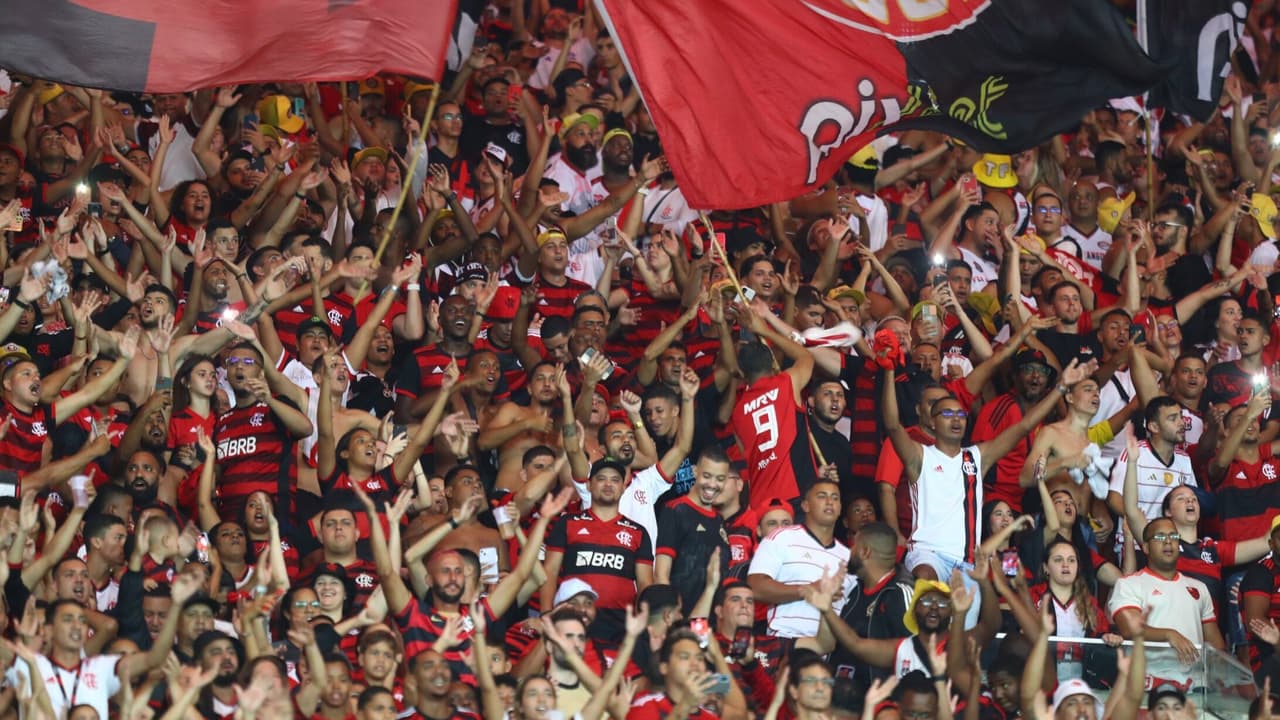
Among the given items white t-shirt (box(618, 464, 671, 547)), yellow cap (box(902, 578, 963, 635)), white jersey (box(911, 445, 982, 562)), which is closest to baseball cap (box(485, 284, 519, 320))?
white t-shirt (box(618, 464, 671, 547))

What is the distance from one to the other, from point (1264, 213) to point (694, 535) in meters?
5.78

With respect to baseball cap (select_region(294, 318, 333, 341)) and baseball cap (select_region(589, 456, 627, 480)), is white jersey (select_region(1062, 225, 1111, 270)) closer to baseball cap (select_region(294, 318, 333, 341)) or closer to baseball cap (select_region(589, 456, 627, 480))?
baseball cap (select_region(589, 456, 627, 480))

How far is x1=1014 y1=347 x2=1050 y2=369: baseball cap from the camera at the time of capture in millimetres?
14734

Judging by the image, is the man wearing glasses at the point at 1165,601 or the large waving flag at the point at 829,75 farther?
the man wearing glasses at the point at 1165,601

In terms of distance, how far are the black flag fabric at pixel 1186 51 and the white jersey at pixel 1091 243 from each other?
261 cm

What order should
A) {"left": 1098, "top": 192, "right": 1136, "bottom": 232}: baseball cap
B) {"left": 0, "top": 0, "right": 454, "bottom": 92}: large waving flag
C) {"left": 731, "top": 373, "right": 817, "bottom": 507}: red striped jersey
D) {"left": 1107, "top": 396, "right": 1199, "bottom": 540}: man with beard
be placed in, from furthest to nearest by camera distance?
{"left": 1098, "top": 192, "right": 1136, "bottom": 232}: baseball cap, {"left": 1107, "top": 396, "right": 1199, "bottom": 540}: man with beard, {"left": 731, "top": 373, "right": 817, "bottom": 507}: red striped jersey, {"left": 0, "top": 0, "right": 454, "bottom": 92}: large waving flag

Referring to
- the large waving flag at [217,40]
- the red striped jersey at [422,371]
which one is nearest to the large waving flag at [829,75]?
the large waving flag at [217,40]

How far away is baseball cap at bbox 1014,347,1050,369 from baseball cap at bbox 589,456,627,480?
2877 mm

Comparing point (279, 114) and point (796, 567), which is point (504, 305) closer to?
point (279, 114)

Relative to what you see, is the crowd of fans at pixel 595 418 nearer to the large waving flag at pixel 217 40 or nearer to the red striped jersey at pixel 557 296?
the red striped jersey at pixel 557 296

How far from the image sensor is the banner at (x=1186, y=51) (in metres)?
13.5

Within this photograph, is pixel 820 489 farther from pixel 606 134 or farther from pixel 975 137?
pixel 606 134

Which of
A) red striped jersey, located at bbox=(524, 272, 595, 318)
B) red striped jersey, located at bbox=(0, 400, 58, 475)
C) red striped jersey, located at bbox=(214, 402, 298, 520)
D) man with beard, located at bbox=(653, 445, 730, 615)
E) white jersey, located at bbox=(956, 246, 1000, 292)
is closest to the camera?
red striped jersey, located at bbox=(0, 400, 58, 475)

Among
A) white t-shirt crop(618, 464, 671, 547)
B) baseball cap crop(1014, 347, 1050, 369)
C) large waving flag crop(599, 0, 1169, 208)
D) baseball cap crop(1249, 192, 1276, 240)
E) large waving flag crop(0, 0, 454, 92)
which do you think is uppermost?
large waving flag crop(599, 0, 1169, 208)
